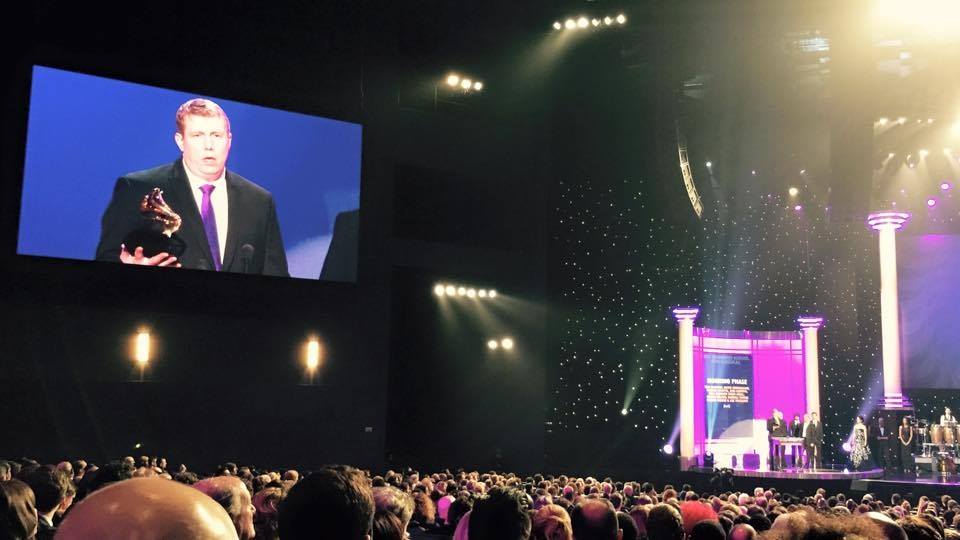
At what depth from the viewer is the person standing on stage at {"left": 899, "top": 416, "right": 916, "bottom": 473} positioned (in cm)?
1920

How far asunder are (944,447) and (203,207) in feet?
50.7

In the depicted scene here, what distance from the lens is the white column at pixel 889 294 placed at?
66.6ft

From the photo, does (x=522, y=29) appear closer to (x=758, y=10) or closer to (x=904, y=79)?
(x=758, y=10)

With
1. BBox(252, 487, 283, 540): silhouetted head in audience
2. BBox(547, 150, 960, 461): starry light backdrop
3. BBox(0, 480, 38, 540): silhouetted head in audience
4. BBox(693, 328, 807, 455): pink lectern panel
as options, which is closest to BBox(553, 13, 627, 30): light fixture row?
BBox(547, 150, 960, 461): starry light backdrop

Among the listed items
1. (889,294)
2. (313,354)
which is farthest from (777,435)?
(313,354)

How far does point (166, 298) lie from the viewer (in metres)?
16.4

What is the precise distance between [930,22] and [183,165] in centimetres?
1246

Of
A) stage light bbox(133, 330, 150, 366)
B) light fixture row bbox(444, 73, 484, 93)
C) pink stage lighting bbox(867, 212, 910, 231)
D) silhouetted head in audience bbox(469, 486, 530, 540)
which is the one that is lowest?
silhouetted head in audience bbox(469, 486, 530, 540)

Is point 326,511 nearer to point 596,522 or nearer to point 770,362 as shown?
point 596,522

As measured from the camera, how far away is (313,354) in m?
17.8

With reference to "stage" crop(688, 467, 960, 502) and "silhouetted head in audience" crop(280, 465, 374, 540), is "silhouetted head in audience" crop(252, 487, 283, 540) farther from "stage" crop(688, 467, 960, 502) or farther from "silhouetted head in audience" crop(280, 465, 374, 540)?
"stage" crop(688, 467, 960, 502)

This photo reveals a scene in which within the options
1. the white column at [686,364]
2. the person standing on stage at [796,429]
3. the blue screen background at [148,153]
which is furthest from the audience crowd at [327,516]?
the white column at [686,364]

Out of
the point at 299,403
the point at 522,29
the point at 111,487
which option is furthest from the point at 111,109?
the point at 111,487

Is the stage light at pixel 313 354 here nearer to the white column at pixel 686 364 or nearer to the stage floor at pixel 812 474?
the stage floor at pixel 812 474
